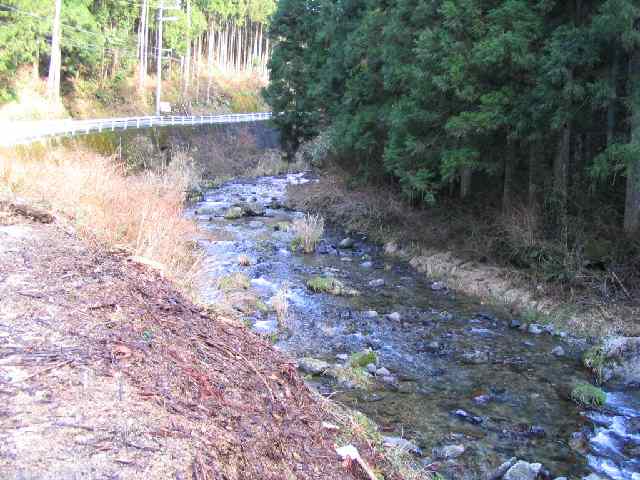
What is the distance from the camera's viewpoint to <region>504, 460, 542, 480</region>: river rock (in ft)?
20.3

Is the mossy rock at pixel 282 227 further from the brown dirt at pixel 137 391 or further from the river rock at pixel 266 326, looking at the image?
the brown dirt at pixel 137 391

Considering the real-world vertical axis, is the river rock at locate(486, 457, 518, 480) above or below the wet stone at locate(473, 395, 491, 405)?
above

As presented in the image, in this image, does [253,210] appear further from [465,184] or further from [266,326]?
[266,326]

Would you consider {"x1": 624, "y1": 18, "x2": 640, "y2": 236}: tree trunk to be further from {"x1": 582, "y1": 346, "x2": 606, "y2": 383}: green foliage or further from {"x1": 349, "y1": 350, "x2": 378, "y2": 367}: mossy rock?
{"x1": 349, "y1": 350, "x2": 378, "y2": 367}: mossy rock

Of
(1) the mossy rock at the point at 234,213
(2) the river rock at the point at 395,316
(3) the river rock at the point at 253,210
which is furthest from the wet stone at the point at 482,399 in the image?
(3) the river rock at the point at 253,210

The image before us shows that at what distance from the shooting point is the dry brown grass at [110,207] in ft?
28.2

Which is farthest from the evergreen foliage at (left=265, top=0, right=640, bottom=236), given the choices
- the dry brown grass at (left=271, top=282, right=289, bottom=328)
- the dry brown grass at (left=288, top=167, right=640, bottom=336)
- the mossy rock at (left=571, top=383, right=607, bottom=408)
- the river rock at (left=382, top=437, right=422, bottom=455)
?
the river rock at (left=382, top=437, right=422, bottom=455)

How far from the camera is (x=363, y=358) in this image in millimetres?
9039

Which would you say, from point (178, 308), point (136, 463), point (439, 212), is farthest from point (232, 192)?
point (136, 463)

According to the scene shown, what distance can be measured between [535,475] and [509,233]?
8413 mm

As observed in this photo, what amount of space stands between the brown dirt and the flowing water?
216cm

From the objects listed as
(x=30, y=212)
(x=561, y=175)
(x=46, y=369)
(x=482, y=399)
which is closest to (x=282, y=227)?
(x=561, y=175)

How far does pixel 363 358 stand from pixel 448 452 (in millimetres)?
2556

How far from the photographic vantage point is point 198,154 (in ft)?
109
